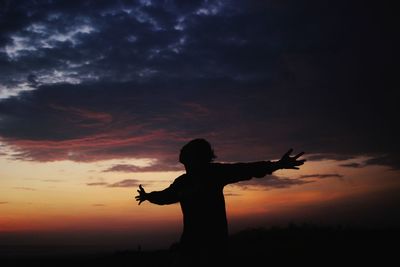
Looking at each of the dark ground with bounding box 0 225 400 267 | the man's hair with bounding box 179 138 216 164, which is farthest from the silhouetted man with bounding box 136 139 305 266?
the dark ground with bounding box 0 225 400 267

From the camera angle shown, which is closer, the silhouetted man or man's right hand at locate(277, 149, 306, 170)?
the silhouetted man

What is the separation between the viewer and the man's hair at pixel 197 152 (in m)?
6.23

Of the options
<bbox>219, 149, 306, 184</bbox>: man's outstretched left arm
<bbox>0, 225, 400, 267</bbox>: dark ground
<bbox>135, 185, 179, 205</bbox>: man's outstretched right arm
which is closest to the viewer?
<bbox>219, 149, 306, 184</bbox>: man's outstretched left arm

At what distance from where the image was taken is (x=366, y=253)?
34.4 feet

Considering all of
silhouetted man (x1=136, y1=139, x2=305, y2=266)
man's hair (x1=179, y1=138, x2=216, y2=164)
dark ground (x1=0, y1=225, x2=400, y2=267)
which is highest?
man's hair (x1=179, y1=138, x2=216, y2=164)

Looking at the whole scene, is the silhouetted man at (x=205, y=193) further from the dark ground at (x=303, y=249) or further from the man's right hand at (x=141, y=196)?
the dark ground at (x=303, y=249)

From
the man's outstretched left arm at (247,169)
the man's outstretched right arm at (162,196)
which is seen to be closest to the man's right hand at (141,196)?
the man's outstretched right arm at (162,196)

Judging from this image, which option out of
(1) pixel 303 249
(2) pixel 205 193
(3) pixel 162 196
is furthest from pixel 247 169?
(1) pixel 303 249

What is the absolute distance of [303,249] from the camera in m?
11.9

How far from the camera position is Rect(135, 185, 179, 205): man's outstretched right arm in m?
6.57

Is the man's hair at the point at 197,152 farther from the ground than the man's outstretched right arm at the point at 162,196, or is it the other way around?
the man's hair at the point at 197,152

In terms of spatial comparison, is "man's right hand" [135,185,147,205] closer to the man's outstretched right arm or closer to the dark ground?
the man's outstretched right arm

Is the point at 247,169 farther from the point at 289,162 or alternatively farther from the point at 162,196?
the point at 162,196

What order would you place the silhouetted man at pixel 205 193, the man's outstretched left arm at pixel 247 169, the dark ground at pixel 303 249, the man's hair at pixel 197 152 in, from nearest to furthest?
the silhouetted man at pixel 205 193, the man's outstretched left arm at pixel 247 169, the man's hair at pixel 197 152, the dark ground at pixel 303 249
